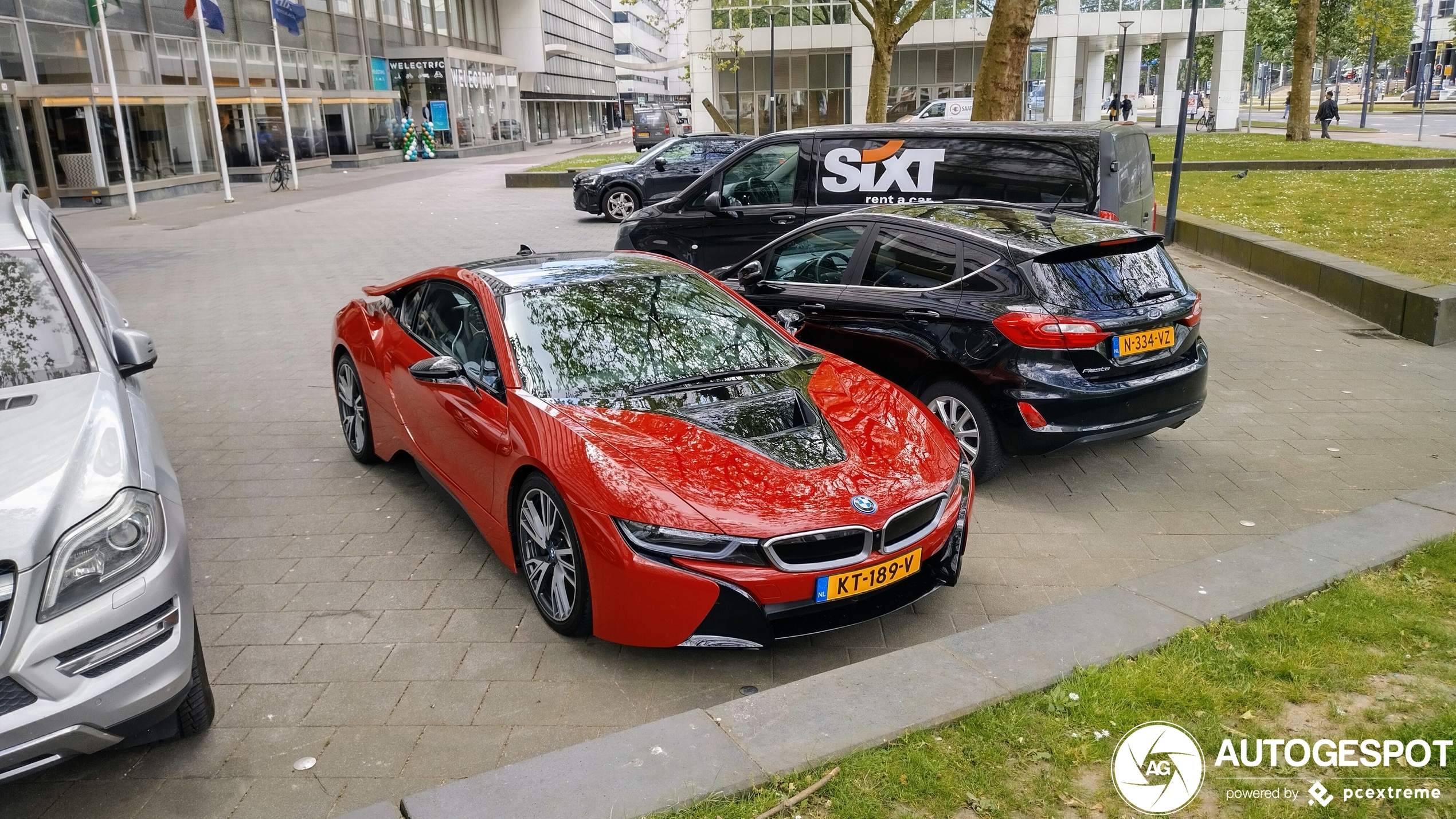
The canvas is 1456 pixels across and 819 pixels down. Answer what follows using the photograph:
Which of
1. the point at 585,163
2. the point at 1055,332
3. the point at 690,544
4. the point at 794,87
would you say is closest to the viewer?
the point at 690,544

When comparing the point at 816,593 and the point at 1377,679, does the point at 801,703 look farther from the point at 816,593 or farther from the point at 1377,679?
the point at 1377,679

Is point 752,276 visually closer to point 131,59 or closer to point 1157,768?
point 1157,768

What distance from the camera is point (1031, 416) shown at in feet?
18.7

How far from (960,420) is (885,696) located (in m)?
2.77

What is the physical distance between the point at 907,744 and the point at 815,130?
26.0 feet

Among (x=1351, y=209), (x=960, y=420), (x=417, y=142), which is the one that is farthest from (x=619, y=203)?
(x=417, y=142)

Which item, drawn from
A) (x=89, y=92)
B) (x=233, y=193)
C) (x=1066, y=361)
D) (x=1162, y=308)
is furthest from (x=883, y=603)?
(x=233, y=193)

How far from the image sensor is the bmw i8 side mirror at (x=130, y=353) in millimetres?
4344

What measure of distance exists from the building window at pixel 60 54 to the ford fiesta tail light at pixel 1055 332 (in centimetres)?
2692

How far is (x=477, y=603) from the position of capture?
15.6 ft

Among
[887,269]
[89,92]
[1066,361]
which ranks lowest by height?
[1066,361]

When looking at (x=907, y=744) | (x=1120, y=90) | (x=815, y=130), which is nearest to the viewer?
(x=907, y=744)

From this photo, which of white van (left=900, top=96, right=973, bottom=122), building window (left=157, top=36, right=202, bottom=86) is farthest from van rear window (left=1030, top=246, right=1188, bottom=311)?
white van (left=900, top=96, right=973, bottom=122)

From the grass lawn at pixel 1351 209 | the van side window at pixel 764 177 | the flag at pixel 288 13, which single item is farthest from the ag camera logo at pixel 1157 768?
the flag at pixel 288 13
